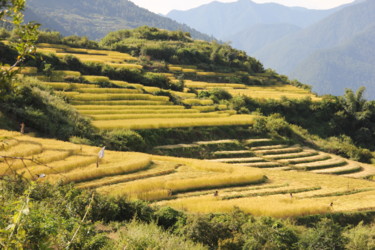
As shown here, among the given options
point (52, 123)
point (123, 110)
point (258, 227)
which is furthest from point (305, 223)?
point (123, 110)

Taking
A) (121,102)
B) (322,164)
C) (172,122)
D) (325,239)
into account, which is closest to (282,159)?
(322,164)

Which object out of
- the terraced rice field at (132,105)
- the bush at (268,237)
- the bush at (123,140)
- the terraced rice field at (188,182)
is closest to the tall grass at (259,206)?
the terraced rice field at (188,182)

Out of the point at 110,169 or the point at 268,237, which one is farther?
the point at 110,169

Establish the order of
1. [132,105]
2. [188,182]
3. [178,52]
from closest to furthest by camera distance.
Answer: [188,182], [132,105], [178,52]

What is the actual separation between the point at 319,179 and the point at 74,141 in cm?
1874

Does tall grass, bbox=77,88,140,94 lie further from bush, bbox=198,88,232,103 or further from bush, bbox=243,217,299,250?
bush, bbox=243,217,299,250

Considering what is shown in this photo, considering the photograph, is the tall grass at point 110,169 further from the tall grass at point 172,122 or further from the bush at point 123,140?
the tall grass at point 172,122

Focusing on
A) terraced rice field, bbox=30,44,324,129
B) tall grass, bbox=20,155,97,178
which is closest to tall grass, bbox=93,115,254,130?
terraced rice field, bbox=30,44,324,129

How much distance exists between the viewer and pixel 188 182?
20.3 metres

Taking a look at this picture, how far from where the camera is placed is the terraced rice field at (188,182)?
1719cm

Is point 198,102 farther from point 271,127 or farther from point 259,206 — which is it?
point 259,206

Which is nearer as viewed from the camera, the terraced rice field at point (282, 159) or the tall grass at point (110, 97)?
the terraced rice field at point (282, 159)

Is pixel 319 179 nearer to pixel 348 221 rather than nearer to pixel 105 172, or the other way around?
pixel 348 221

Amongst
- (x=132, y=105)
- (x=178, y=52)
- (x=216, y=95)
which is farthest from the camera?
(x=178, y=52)
